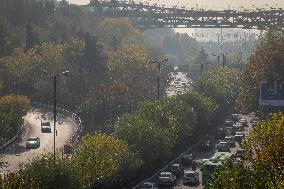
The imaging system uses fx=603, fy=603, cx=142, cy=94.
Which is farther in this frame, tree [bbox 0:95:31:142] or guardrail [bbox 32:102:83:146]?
guardrail [bbox 32:102:83:146]

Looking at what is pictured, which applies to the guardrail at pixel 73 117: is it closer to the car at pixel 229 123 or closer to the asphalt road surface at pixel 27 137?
the asphalt road surface at pixel 27 137

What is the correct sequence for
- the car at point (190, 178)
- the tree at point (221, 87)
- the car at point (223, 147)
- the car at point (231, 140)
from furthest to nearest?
the tree at point (221, 87)
the car at point (231, 140)
the car at point (223, 147)
the car at point (190, 178)

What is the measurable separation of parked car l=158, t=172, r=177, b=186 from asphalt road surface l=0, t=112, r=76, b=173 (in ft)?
32.6

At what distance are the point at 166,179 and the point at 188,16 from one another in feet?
395

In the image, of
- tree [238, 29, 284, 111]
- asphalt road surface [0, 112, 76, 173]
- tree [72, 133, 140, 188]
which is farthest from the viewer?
tree [238, 29, 284, 111]

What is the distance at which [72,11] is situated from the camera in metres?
142

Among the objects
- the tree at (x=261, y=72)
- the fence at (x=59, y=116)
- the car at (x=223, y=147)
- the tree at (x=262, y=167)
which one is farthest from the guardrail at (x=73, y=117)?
the tree at (x=262, y=167)

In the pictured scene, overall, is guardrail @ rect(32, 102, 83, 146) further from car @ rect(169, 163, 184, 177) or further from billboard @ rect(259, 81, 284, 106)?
billboard @ rect(259, 81, 284, 106)

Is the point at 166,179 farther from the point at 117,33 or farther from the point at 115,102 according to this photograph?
the point at 117,33

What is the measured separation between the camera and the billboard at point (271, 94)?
62.2 m

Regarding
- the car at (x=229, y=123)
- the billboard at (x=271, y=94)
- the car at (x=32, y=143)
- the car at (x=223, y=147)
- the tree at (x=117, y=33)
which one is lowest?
the car at (x=229, y=123)

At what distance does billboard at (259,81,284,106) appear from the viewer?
62219 millimetres

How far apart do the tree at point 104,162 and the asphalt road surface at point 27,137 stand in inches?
327

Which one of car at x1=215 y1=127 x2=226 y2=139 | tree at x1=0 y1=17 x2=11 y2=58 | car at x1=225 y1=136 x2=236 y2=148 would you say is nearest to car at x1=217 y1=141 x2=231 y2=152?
car at x1=225 y1=136 x2=236 y2=148
